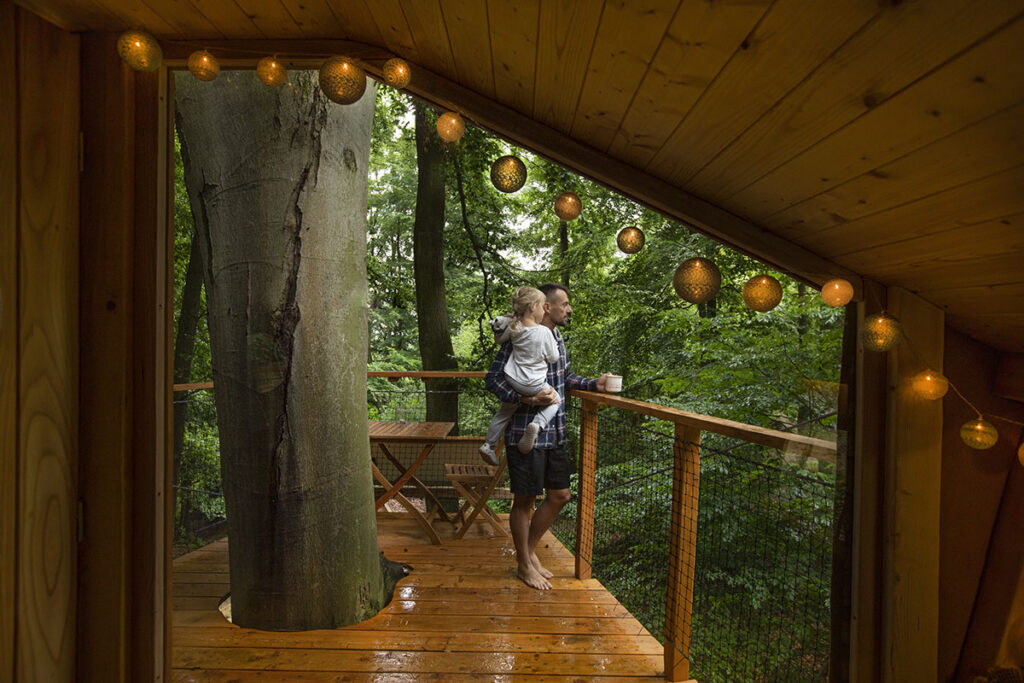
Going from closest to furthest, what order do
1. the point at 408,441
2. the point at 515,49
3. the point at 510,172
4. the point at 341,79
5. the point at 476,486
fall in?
1. the point at 515,49
2. the point at 341,79
3. the point at 510,172
4. the point at 408,441
5. the point at 476,486

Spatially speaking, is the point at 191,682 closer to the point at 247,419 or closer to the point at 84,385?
the point at 247,419

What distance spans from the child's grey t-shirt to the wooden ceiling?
53.3 inches

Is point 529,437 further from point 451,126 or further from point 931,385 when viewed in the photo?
point 931,385

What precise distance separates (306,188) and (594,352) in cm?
480

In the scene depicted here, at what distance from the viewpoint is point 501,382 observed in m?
2.62

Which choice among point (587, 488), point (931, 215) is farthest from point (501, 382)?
point (931, 215)

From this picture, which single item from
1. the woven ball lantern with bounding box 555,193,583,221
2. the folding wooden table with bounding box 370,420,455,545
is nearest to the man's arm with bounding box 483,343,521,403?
the folding wooden table with bounding box 370,420,455,545

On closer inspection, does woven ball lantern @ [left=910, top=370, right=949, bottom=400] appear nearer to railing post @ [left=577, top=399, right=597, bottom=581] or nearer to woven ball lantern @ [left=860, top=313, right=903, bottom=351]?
woven ball lantern @ [left=860, top=313, right=903, bottom=351]

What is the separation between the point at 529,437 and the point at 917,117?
198 centimetres

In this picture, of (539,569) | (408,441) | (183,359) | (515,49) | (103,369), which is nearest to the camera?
(515,49)

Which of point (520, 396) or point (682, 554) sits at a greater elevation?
point (520, 396)

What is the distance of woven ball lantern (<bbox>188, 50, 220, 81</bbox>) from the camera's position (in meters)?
1.26

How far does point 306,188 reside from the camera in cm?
216

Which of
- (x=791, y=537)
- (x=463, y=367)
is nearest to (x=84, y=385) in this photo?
(x=791, y=537)
